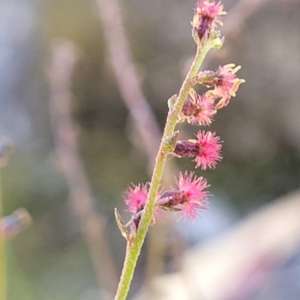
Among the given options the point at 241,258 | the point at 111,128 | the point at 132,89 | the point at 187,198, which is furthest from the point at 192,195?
the point at 111,128

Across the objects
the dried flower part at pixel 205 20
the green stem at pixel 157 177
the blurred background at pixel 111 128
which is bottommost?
the green stem at pixel 157 177

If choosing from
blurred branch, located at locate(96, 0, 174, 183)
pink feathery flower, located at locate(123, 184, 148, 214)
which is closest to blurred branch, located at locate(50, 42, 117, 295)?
blurred branch, located at locate(96, 0, 174, 183)

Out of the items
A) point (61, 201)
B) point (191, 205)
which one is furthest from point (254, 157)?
point (191, 205)

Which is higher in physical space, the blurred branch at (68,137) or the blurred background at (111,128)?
the blurred background at (111,128)

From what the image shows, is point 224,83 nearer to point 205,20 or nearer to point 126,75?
point 205,20

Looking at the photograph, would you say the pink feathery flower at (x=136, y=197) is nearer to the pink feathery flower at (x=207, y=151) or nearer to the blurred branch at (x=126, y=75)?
the pink feathery flower at (x=207, y=151)

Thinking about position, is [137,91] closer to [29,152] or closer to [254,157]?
[254,157]

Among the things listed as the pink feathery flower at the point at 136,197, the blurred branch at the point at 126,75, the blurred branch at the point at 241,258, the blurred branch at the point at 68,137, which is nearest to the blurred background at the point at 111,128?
the blurred branch at the point at 241,258
